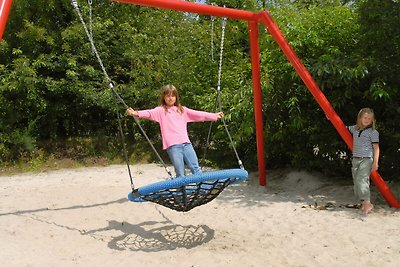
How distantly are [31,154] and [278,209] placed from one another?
A: 6329 millimetres

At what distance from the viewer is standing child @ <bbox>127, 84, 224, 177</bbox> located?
4.18m

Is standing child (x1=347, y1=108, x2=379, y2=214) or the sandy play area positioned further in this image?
standing child (x1=347, y1=108, x2=379, y2=214)

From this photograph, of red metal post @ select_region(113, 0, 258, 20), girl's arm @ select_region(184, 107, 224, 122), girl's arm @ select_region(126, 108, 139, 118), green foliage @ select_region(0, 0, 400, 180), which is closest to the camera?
girl's arm @ select_region(126, 108, 139, 118)

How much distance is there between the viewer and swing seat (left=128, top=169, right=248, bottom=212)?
3.41m

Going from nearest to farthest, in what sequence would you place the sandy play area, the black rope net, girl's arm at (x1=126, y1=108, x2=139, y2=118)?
the black rope net, the sandy play area, girl's arm at (x1=126, y1=108, x2=139, y2=118)

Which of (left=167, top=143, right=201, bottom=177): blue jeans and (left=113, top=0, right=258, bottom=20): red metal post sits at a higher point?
(left=113, top=0, right=258, bottom=20): red metal post

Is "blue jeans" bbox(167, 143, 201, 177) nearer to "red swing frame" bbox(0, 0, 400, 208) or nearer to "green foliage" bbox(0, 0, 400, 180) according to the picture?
"red swing frame" bbox(0, 0, 400, 208)

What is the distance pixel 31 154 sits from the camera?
31.6 feet

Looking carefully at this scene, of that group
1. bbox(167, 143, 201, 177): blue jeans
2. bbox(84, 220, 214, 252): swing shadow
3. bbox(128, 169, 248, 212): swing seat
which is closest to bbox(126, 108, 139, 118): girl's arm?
bbox(167, 143, 201, 177): blue jeans

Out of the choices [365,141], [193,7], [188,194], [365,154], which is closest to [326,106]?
[365,141]

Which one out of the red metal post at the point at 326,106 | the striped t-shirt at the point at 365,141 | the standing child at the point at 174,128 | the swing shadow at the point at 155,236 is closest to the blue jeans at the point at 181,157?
the standing child at the point at 174,128

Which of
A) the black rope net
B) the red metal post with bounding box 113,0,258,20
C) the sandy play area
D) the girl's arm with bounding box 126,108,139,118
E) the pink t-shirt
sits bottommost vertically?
the sandy play area

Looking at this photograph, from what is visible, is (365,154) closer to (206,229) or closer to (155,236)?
(206,229)

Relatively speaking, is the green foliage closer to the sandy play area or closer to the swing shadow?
the sandy play area
